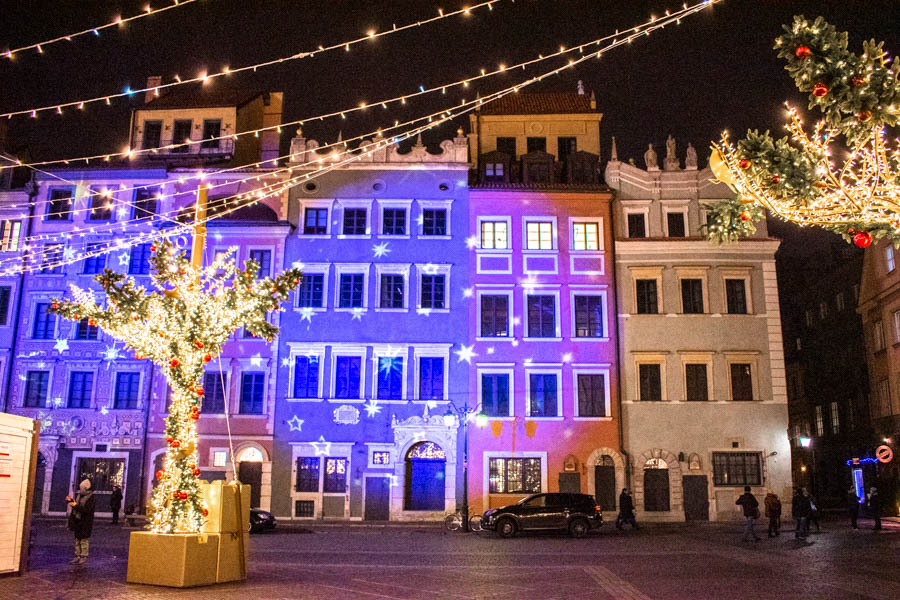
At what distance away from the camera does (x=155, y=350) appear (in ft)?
47.6

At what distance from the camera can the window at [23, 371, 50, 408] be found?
34.6m

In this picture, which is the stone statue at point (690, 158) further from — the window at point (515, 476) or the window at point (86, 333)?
the window at point (86, 333)

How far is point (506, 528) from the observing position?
26.7 meters

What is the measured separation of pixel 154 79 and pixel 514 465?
90.1 ft

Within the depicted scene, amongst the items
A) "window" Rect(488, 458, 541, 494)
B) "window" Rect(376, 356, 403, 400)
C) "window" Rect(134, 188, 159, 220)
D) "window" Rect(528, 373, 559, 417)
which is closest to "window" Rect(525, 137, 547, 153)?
"window" Rect(528, 373, 559, 417)

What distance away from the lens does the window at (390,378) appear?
33375 millimetres

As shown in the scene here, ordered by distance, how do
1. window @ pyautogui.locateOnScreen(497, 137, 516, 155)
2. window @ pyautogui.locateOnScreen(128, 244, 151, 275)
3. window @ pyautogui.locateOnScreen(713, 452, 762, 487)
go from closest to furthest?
window @ pyautogui.locateOnScreen(713, 452, 762, 487)
window @ pyautogui.locateOnScreen(128, 244, 151, 275)
window @ pyautogui.locateOnScreen(497, 137, 516, 155)

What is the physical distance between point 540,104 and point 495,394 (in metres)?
15.4

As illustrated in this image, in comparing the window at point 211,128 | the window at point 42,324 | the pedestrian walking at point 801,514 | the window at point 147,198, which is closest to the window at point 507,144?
the window at point 211,128

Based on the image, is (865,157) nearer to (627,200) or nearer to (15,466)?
(15,466)

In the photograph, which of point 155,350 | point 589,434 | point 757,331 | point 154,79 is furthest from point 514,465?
point 154,79

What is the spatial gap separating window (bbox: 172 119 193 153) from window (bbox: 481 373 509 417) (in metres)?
18.0

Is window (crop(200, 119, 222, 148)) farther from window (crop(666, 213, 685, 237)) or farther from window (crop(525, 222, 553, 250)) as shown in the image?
window (crop(666, 213, 685, 237))

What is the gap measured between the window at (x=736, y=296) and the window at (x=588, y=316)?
556cm
